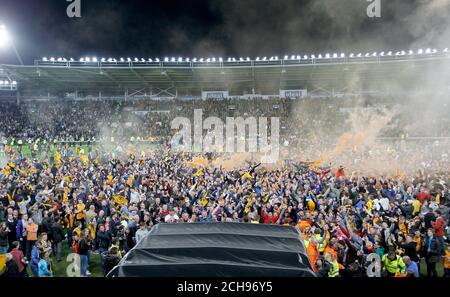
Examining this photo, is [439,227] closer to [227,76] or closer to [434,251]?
[434,251]

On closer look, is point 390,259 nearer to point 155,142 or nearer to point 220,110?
point 155,142

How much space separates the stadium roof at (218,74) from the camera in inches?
1286

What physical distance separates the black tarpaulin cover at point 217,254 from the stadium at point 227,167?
23 millimetres

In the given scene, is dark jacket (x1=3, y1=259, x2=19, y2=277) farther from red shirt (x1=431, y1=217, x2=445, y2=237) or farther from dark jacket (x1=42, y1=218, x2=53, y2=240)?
red shirt (x1=431, y1=217, x2=445, y2=237)

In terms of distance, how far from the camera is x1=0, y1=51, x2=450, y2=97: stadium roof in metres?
32.7

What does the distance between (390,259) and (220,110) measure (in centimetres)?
3018

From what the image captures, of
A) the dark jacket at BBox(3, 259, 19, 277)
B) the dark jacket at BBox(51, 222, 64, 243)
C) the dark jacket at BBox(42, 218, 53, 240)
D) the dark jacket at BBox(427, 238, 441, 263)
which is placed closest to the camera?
the dark jacket at BBox(3, 259, 19, 277)

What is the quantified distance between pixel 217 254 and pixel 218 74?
32.0 metres

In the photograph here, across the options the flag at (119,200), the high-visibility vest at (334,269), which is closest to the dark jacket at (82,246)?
the flag at (119,200)

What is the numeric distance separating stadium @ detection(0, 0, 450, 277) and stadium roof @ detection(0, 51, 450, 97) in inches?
7.0

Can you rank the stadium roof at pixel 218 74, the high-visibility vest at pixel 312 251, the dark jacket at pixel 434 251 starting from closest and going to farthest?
the high-visibility vest at pixel 312 251
the dark jacket at pixel 434 251
the stadium roof at pixel 218 74

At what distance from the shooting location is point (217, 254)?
4535 mm

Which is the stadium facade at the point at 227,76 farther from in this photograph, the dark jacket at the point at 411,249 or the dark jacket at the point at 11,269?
the dark jacket at the point at 11,269

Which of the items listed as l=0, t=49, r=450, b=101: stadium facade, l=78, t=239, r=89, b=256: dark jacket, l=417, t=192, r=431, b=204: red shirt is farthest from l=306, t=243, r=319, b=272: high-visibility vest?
l=0, t=49, r=450, b=101: stadium facade
